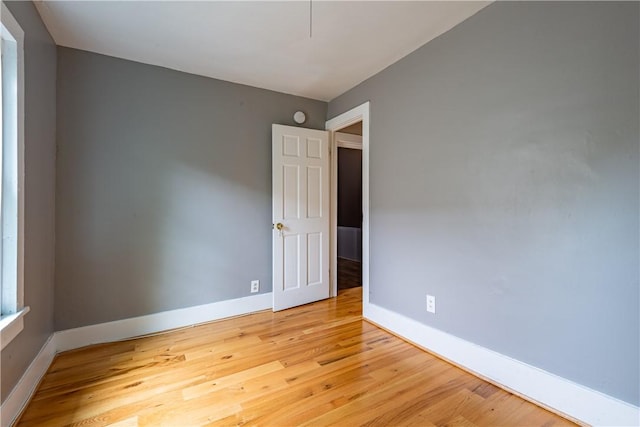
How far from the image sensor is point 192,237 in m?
2.62

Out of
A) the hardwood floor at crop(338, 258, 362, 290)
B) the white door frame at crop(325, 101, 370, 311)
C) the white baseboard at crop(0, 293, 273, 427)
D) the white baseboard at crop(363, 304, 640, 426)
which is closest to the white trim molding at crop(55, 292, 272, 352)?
the white baseboard at crop(0, 293, 273, 427)

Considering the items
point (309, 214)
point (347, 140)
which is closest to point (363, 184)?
point (309, 214)

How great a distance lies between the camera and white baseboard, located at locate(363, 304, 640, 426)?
1320mm

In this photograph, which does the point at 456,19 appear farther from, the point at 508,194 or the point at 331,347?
the point at 331,347

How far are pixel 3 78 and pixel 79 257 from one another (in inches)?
51.4

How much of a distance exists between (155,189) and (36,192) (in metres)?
0.78

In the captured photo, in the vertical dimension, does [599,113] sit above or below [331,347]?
above

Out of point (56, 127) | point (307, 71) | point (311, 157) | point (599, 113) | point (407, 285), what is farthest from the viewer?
point (311, 157)

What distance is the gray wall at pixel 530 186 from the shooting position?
4.28 ft

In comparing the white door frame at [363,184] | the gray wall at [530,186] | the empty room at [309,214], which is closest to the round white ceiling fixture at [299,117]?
the empty room at [309,214]

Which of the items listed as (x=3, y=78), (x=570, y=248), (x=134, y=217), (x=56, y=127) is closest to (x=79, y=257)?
(x=134, y=217)

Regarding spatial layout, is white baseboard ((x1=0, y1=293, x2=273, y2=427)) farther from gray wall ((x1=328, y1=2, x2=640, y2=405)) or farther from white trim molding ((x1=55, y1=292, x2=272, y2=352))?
gray wall ((x1=328, y1=2, x2=640, y2=405))

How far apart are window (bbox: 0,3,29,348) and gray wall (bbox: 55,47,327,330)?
731 millimetres

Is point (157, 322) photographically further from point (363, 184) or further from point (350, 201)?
point (350, 201)
